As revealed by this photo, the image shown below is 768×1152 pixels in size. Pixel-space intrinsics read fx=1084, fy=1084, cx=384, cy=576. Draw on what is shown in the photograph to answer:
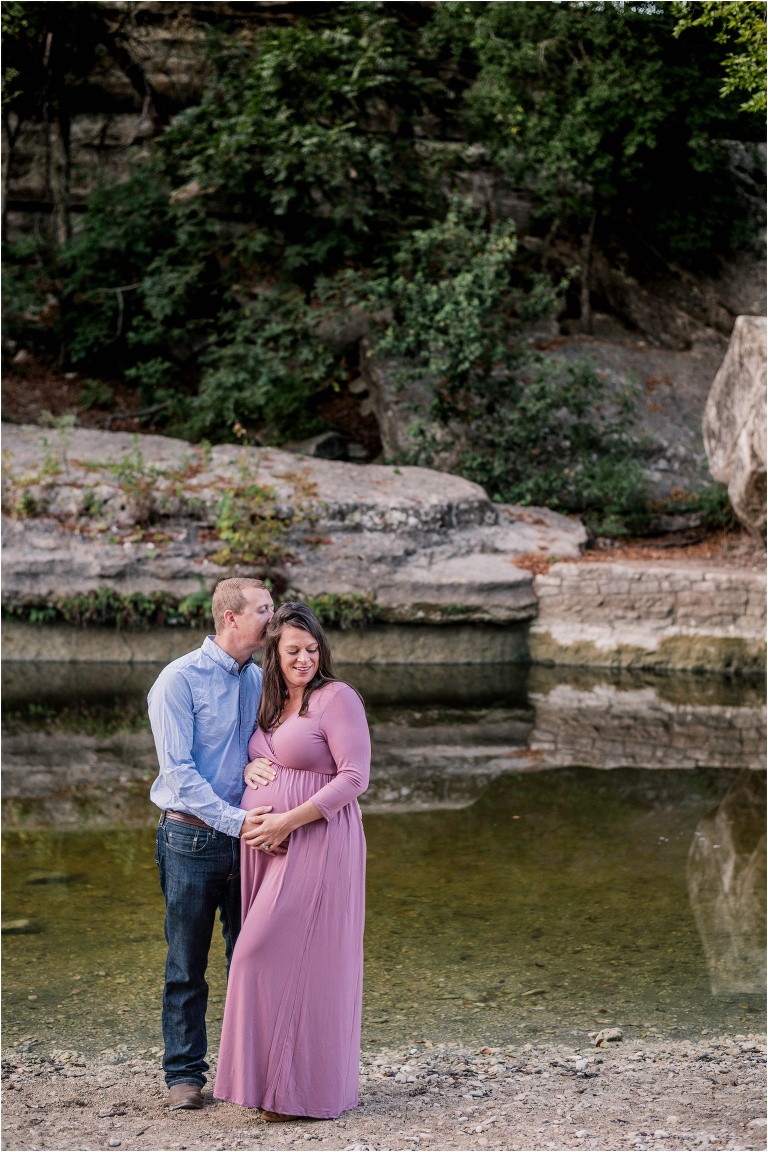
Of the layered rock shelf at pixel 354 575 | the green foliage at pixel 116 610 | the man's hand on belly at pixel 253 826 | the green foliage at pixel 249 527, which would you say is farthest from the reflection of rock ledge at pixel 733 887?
the green foliage at pixel 116 610

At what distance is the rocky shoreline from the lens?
3533 millimetres

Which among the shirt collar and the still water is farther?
the still water

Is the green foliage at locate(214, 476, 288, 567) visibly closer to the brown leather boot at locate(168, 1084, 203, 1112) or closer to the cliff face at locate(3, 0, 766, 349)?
the cliff face at locate(3, 0, 766, 349)

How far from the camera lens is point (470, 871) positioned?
681 centimetres

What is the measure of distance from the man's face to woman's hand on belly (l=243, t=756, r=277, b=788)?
0.41 metres

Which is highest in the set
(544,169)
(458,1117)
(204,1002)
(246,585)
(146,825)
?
(544,169)

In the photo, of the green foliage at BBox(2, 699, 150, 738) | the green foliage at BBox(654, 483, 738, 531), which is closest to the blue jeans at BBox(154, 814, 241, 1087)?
the green foliage at BBox(2, 699, 150, 738)

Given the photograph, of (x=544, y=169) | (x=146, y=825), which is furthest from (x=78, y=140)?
(x=146, y=825)

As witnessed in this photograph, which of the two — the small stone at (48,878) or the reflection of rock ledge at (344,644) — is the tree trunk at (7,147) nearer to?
the reflection of rock ledge at (344,644)

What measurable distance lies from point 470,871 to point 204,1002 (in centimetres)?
313

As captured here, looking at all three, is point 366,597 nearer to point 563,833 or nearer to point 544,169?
point 563,833

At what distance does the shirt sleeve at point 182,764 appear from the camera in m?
3.65

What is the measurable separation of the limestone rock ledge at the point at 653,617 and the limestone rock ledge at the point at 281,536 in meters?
0.46

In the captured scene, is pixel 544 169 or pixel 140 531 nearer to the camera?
pixel 140 531
